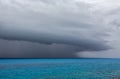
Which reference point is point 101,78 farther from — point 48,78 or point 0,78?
point 0,78

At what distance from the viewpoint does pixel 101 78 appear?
154 ft

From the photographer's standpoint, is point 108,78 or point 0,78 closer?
point 108,78

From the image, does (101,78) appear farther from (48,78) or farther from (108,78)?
(48,78)

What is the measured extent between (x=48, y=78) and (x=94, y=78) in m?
10.2

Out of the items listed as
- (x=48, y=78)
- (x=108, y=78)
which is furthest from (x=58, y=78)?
(x=108, y=78)

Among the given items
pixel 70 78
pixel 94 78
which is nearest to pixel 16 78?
pixel 70 78

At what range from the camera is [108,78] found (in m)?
46.4

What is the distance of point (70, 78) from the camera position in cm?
4844

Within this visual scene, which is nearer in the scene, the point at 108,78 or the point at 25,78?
the point at 108,78

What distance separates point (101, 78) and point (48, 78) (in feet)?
38.5

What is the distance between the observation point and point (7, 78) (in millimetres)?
50094

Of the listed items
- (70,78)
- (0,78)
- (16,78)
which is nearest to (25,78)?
(16,78)

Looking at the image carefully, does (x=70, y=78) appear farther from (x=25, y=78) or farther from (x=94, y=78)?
(x=25, y=78)

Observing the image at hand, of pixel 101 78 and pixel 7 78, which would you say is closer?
pixel 101 78
